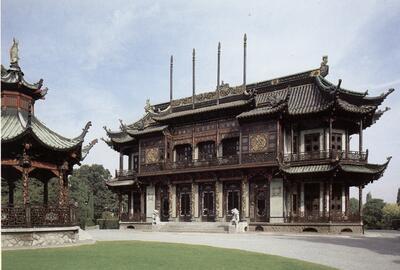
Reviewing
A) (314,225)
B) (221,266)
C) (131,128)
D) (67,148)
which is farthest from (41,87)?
(131,128)

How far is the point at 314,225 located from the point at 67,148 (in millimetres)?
18845

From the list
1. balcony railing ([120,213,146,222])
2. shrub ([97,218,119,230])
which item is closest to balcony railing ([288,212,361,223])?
balcony railing ([120,213,146,222])

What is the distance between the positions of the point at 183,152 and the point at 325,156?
13932 mm

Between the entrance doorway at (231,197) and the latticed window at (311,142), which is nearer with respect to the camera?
the latticed window at (311,142)

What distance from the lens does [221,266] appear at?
37.6ft

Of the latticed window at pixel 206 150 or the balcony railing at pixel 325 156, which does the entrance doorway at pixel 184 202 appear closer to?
the latticed window at pixel 206 150

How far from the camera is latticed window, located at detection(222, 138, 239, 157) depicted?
3681 cm

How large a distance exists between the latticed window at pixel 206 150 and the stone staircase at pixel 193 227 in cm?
628

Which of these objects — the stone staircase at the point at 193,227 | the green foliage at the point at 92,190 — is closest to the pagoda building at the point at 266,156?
the stone staircase at the point at 193,227

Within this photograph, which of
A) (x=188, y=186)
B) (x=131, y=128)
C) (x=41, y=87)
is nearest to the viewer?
(x=41, y=87)

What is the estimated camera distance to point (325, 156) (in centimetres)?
3169

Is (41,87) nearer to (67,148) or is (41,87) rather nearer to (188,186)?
(67,148)

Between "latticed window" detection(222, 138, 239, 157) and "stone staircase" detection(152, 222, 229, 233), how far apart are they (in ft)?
21.1

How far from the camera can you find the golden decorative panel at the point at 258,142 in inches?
1297
